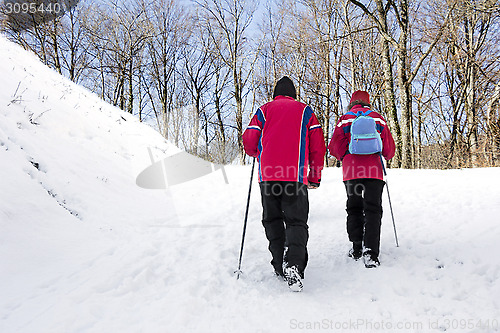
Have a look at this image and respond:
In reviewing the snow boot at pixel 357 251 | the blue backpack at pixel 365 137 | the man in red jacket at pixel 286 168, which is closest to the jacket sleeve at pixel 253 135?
the man in red jacket at pixel 286 168

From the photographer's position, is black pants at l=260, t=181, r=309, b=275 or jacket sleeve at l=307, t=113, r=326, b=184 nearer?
black pants at l=260, t=181, r=309, b=275

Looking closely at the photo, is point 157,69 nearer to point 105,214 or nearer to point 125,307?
point 105,214

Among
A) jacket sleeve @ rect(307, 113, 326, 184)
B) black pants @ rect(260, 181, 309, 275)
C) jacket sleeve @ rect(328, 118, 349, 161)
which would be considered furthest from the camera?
jacket sleeve @ rect(328, 118, 349, 161)

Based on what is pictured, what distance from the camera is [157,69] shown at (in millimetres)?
22375

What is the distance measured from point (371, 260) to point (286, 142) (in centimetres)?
153

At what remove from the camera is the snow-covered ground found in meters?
2.17

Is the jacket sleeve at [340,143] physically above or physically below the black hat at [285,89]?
below

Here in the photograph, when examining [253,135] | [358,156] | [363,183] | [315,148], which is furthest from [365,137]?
[253,135]

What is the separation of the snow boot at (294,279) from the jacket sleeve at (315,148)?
0.89 metres

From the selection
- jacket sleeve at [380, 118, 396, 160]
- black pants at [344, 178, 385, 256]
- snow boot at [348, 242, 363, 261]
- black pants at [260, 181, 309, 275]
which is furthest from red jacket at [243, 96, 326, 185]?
snow boot at [348, 242, 363, 261]

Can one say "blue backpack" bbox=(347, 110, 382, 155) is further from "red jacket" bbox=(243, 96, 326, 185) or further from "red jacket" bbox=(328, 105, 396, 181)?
"red jacket" bbox=(243, 96, 326, 185)

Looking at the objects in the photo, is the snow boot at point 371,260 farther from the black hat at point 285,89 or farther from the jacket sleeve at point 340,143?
the black hat at point 285,89

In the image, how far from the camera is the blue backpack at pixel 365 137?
10.2 feet

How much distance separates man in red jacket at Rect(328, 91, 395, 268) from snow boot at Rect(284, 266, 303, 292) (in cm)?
90
